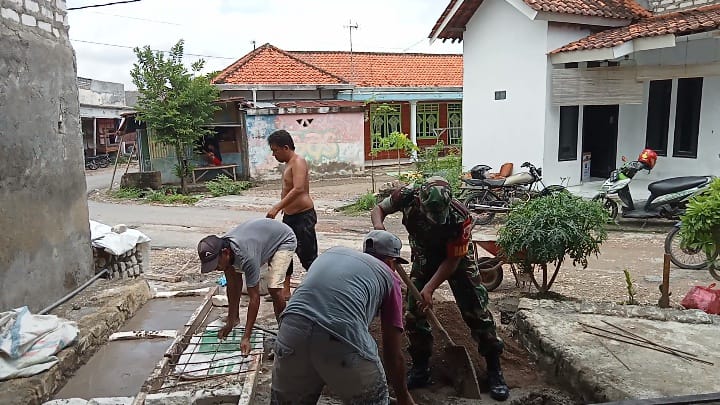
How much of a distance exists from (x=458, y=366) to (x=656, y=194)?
6526 millimetres

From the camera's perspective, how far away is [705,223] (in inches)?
195

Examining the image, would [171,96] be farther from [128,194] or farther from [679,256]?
[679,256]

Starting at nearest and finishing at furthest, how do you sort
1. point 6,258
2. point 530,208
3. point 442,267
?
1. point 442,267
2. point 6,258
3. point 530,208

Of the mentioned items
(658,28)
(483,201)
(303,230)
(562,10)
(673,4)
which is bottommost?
(483,201)

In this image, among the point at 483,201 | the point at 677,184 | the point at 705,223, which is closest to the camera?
the point at 705,223

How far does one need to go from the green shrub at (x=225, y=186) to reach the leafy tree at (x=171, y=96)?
53.1 inches

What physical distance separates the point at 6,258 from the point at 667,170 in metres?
11.7

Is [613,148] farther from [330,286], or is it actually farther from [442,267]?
[330,286]

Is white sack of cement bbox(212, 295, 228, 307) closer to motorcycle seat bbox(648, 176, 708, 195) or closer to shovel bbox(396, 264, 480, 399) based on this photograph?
shovel bbox(396, 264, 480, 399)

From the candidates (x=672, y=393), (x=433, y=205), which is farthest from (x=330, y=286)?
(x=672, y=393)

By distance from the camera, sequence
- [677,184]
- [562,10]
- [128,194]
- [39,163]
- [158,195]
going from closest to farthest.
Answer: [39,163] → [677,184] → [562,10] → [158,195] → [128,194]

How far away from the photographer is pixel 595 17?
11734mm

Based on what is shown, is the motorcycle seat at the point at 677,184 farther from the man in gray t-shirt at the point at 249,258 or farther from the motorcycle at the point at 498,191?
the man in gray t-shirt at the point at 249,258

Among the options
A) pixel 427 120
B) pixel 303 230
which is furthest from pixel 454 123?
pixel 303 230
